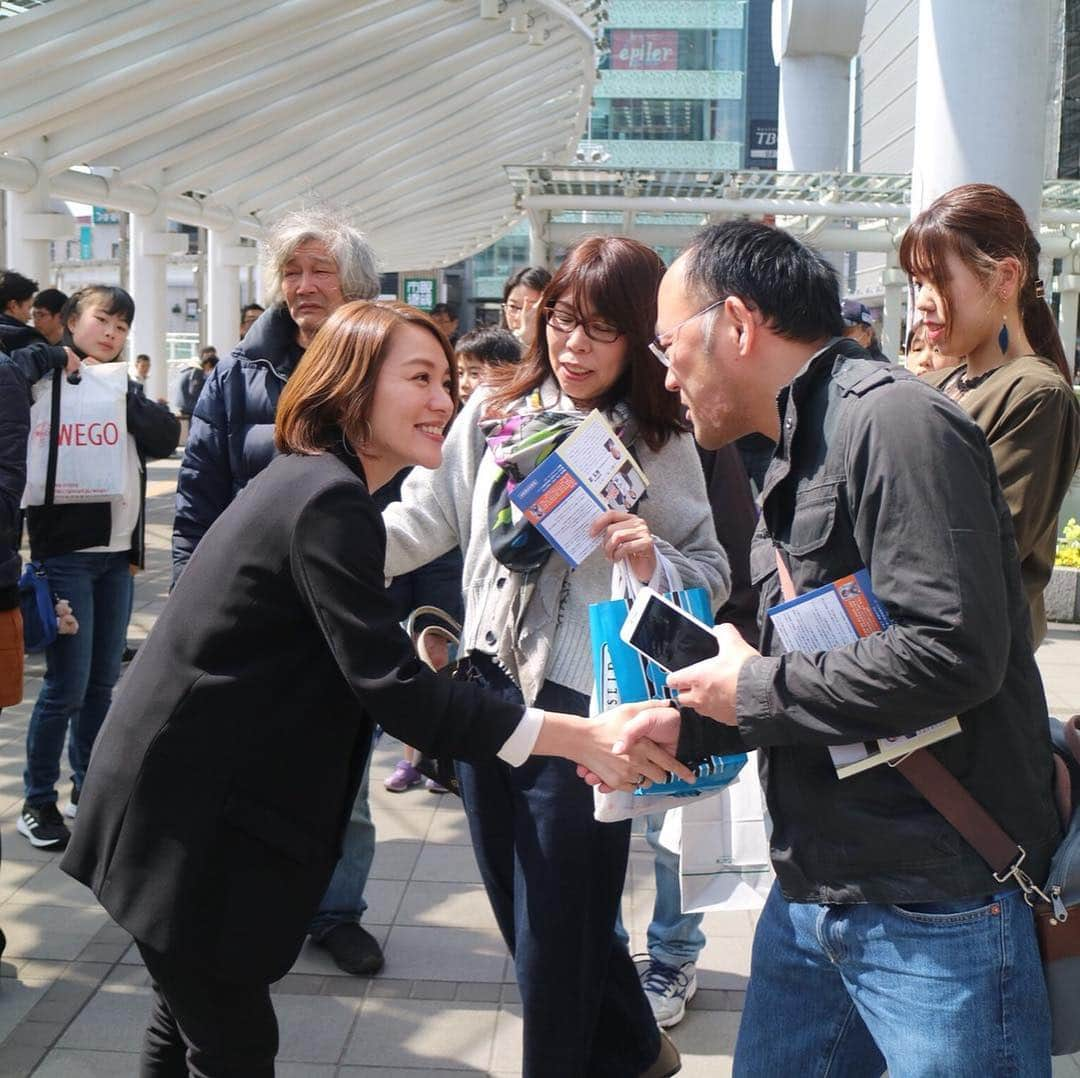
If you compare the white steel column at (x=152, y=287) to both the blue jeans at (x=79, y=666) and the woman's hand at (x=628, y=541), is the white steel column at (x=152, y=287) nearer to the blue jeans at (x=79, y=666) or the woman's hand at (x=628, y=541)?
the blue jeans at (x=79, y=666)

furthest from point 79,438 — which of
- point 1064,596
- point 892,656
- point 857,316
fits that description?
point 1064,596

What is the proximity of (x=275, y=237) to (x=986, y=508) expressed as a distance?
2678 mm

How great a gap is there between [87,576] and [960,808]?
12.3 ft

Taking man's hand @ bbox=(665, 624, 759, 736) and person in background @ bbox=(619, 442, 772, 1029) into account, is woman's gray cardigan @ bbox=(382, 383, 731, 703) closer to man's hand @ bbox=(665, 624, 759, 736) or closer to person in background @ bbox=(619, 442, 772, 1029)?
person in background @ bbox=(619, 442, 772, 1029)

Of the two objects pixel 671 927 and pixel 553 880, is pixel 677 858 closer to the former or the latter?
pixel 671 927

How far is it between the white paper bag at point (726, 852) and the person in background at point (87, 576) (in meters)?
2.71

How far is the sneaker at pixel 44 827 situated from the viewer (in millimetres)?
4660

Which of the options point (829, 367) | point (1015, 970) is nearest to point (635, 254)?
point (829, 367)

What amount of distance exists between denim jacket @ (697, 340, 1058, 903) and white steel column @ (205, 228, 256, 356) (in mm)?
21285

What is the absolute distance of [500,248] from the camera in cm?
6781

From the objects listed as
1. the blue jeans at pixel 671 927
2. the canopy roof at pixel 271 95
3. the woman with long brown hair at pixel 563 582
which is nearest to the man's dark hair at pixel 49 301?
the canopy roof at pixel 271 95

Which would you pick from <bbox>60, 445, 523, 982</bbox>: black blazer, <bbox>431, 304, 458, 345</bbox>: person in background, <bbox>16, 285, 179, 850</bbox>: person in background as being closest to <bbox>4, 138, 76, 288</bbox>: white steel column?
<bbox>431, 304, 458, 345</bbox>: person in background

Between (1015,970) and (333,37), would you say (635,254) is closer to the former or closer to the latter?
(1015,970)

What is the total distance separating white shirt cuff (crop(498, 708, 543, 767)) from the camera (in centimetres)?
229
